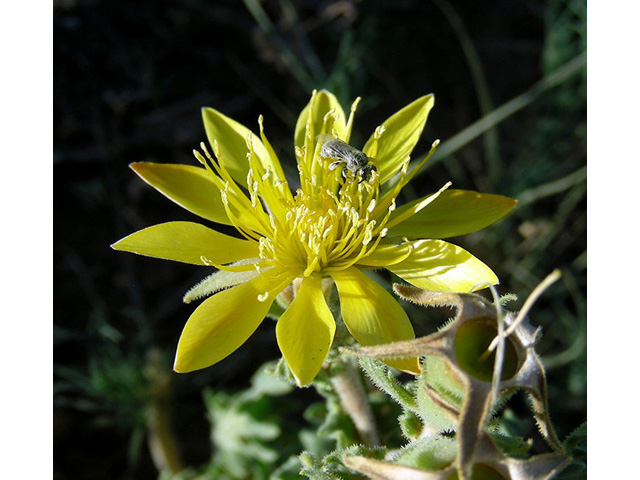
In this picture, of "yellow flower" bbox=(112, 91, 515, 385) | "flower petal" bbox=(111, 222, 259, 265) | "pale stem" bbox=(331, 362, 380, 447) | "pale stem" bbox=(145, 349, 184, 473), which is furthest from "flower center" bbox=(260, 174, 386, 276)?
"pale stem" bbox=(145, 349, 184, 473)

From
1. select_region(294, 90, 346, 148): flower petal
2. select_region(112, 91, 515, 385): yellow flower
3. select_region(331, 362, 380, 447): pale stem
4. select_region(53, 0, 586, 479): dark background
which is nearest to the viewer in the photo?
select_region(112, 91, 515, 385): yellow flower

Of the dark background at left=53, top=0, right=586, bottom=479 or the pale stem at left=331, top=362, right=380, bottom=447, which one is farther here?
the dark background at left=53, top=0, right=586, bottom=479

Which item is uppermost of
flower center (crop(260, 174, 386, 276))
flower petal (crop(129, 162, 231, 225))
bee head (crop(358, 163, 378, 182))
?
flower petal (crop(129, 162, 231, 225))

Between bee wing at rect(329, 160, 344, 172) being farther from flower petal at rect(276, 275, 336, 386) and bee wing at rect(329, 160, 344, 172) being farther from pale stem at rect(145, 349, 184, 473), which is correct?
pale stem at rect(145, 349, 184, 473)

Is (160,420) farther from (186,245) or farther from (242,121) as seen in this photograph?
(242,121)

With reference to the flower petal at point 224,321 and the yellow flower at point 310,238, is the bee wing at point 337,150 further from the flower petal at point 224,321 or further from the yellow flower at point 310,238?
the flower petal at point 224,321

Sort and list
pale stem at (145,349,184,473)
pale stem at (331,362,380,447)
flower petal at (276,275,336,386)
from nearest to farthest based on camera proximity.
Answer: flower petal at (276,275,336,386) → pale stem at (331,362,380,447) → pale stem at (145,349,184,473)

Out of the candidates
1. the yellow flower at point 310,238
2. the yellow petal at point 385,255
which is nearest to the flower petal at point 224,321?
the yellow flower at point 310,238

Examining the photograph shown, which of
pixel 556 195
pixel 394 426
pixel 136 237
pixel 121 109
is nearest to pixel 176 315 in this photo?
pixel 121 109
